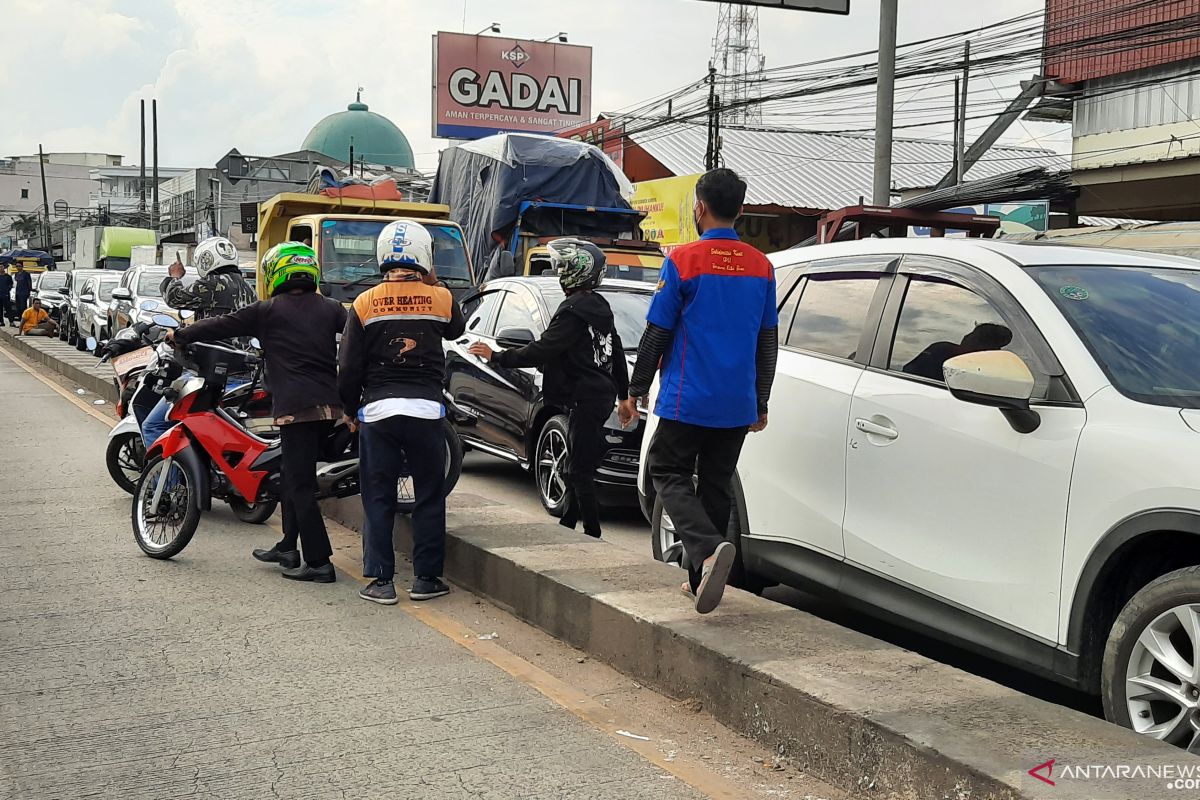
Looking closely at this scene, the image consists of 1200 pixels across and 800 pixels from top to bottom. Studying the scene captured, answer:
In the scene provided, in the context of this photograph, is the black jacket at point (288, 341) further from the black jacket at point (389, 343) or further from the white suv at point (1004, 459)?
the white suv at point (1004, 459)

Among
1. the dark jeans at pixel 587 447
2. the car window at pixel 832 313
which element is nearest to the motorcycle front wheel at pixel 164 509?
the dark jeans at pixel 587 447

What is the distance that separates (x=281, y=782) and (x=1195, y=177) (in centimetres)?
2043

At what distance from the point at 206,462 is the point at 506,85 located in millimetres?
43687

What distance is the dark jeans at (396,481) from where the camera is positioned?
6.21 metres

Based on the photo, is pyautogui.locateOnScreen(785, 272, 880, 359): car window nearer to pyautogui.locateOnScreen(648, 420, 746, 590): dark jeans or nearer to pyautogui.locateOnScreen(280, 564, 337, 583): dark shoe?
pyautogui.locateOnScreen(648, 420, 746, 590): dark jeans

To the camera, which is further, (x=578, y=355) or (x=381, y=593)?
(x=578, y=355)

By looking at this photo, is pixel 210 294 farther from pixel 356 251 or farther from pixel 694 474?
pixel 694 474

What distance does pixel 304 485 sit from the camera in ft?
22.0

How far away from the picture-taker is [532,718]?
4.58m

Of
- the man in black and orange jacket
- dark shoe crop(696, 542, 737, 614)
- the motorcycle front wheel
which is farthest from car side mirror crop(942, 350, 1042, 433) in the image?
the motorcycle front wheel

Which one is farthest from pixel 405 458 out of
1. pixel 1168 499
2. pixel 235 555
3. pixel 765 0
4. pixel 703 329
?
pixel 765 0

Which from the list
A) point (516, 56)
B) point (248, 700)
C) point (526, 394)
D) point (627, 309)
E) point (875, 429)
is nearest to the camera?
point (248, 700)

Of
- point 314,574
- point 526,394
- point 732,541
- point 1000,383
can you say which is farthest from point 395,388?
point 526,394

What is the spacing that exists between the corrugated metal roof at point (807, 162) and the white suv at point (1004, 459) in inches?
1118
